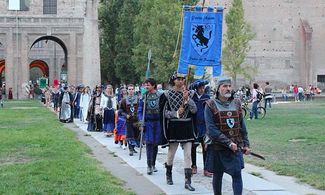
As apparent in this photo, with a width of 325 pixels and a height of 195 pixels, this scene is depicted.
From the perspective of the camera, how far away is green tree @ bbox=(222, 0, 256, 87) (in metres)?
58.6

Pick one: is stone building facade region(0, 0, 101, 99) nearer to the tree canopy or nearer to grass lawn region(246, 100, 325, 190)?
the tree canopy

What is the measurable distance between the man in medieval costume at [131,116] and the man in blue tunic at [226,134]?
715 cm

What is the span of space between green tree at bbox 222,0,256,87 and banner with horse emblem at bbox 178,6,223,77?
147 feet

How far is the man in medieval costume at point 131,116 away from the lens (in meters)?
15.5

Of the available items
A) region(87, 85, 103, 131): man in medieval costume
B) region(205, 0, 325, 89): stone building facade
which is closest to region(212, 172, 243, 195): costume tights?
region(87, 85, 103, 131): man in medieval costume

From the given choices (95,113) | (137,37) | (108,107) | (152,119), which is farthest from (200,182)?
(137,37)

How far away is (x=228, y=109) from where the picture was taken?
8.28 m

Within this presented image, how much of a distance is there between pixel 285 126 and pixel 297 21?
49427 mm

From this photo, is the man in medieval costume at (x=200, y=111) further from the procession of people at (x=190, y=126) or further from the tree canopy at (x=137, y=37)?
the tree canopy at (x=137, y=37)

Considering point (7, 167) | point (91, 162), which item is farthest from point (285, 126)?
point (7, 167)

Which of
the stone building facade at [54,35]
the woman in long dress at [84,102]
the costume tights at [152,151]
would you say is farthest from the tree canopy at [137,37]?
the costume tights at [152,151]

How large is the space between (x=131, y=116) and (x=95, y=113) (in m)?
8.05

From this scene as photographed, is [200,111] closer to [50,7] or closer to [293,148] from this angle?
[293,148]

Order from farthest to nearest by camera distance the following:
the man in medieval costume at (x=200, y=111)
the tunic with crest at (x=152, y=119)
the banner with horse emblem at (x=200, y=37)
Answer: the banner with horse emblem at (x=200, y=37)
the man in medieval costume at (x=200, y=111)
the tunic with crest at (x=152, y=119)
